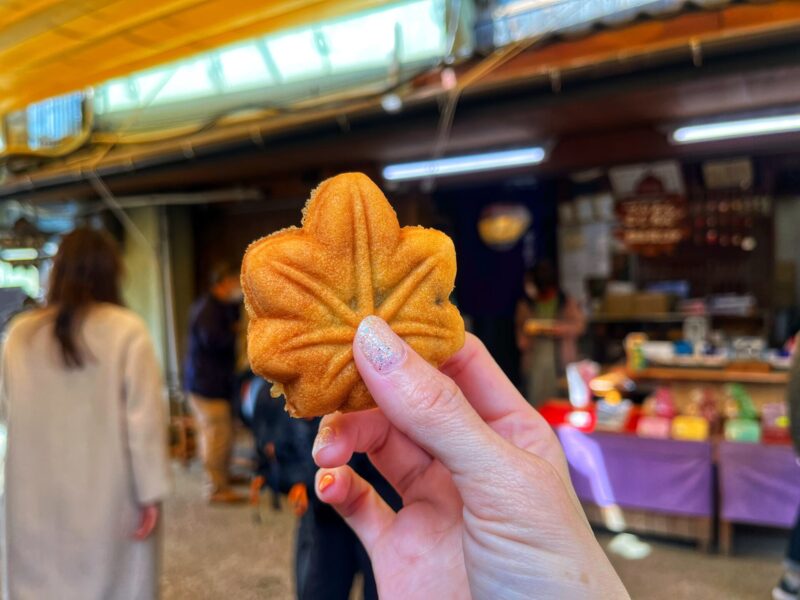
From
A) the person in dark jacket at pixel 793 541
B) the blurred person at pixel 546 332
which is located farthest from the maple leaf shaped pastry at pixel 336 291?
the blurred person at pixel 546 332

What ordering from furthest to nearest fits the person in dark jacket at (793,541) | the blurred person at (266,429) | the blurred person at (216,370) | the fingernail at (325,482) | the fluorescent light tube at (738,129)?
the blurred person at (216,370) < the fluorescent light tube at (738,129) < the person in dark jacket at (793,541) < the blurred person at (266,429) < the fingernail at (325,482)

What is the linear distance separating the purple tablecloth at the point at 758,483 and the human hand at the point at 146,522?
3.85m

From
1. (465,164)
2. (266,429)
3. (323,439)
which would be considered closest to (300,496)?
(266,429)

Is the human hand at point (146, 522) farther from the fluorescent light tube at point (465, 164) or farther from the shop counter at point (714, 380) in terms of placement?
the shop counter at point (714, 380)

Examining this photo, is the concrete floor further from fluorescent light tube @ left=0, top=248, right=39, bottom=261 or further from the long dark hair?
fluorescent light tube @ left=0, top=248, right=39, bottom=261

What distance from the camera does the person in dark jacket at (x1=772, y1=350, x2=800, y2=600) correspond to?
3.21 m

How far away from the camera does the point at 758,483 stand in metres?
3.99

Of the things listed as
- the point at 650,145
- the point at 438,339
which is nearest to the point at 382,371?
the point at 438,339

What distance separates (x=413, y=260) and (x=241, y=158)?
4.53m

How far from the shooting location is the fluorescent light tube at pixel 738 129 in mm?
4086

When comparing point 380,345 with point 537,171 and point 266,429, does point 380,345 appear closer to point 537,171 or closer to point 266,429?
point 266,429

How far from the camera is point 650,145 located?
199 inches

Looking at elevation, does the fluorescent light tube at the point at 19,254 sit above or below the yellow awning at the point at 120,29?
below

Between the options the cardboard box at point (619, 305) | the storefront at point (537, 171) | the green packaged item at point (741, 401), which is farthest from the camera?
the cardboard box at point (619, 305)
